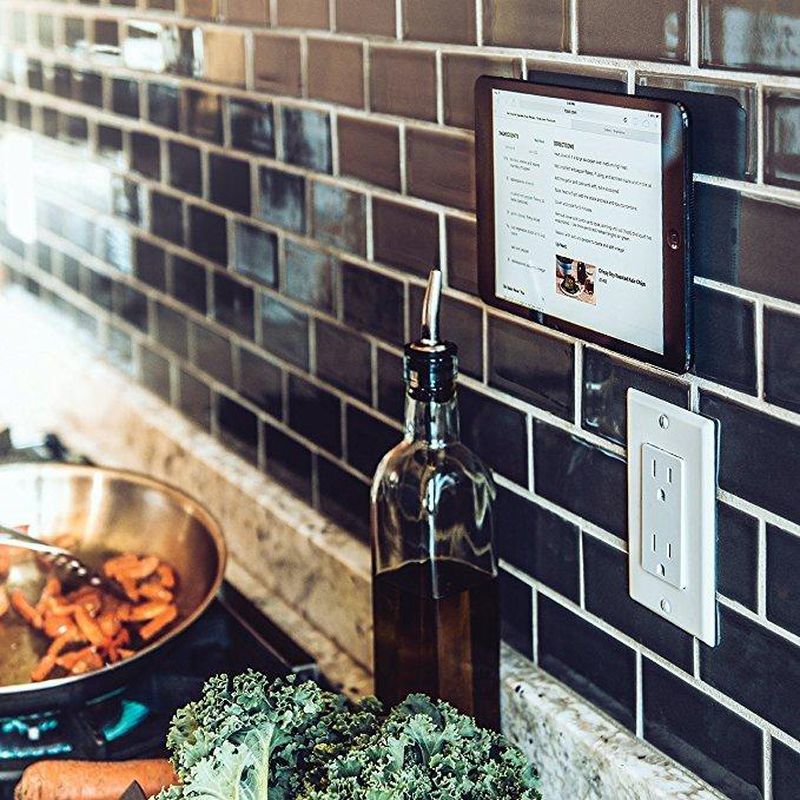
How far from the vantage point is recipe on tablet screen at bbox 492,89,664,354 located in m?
1.04

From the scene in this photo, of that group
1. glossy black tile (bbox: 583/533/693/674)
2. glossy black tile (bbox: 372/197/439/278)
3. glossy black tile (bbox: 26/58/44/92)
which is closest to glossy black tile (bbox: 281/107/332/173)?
glossy black tile (bbox: 372/197/439/278)

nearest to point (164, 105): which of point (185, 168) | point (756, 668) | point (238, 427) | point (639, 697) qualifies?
point (185, 168)

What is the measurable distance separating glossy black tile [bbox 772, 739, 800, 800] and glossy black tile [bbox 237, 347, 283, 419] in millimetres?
858

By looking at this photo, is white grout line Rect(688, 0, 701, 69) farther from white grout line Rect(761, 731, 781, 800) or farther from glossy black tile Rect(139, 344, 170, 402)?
glossy black tile Rect(139, 344, 170, 402)

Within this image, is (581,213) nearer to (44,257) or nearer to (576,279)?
(576,279)

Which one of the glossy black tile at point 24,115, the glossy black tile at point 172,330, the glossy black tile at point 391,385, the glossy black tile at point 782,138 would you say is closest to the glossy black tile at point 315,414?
the glossy black tile at point 391,385

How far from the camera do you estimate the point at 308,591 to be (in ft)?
5.43

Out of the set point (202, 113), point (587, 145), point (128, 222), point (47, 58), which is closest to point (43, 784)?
point (587, 145)

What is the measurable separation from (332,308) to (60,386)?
936mm

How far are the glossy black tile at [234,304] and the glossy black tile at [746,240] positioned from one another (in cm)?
86

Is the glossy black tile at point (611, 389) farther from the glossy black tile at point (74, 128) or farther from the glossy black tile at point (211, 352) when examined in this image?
the glossy black tile at point (74, 128)

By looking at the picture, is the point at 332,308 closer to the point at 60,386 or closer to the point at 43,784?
the point at 43,784

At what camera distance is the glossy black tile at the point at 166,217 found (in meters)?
1.93

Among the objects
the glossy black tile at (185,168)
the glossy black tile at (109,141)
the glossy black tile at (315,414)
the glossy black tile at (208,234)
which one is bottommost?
the glossy black tile at (315,414)
